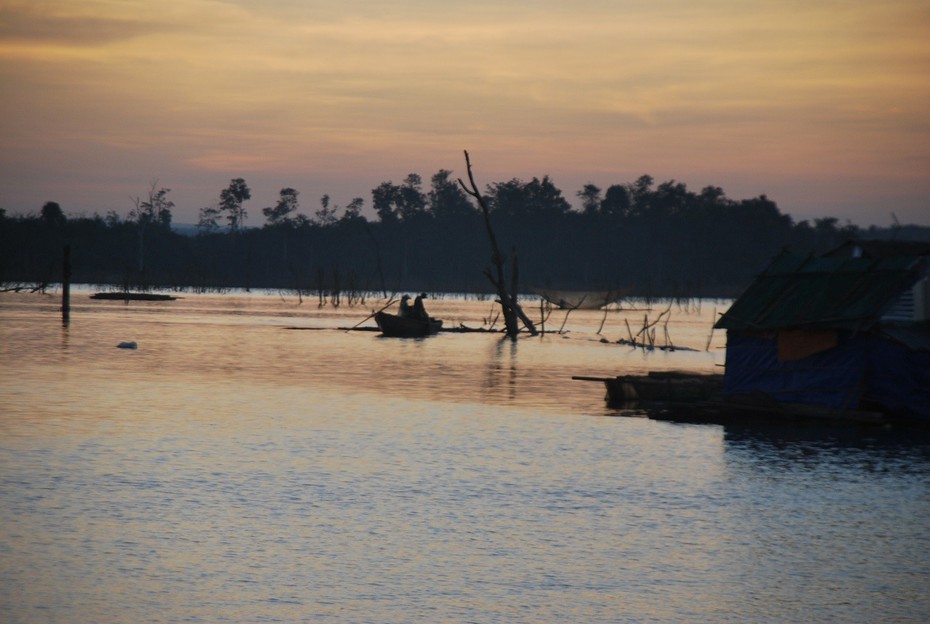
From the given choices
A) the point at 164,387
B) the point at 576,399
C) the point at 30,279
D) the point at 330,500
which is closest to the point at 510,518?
the point at 330,500

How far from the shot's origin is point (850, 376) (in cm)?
1950

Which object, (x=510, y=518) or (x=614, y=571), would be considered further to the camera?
(x=510, y=518)

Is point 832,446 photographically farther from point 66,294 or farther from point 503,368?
point 66,294

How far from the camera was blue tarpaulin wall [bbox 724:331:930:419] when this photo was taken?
19.1 metres

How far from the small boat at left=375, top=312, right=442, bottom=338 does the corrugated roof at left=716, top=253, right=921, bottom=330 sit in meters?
24.3

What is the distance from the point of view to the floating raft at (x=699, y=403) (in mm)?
19594

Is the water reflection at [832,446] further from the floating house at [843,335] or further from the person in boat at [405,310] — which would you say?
the person in boat at [405,310]

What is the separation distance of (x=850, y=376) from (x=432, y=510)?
11052mm

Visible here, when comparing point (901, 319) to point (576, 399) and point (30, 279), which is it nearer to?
point (576, 399)

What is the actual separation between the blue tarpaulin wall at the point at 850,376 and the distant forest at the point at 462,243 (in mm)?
98186

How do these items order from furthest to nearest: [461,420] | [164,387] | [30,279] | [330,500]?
[30,279] → [164,387] → [461,420] → [330,500]

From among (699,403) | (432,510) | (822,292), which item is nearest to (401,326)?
(699,403)

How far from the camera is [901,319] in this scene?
778 inches

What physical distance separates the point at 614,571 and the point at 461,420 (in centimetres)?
1044
